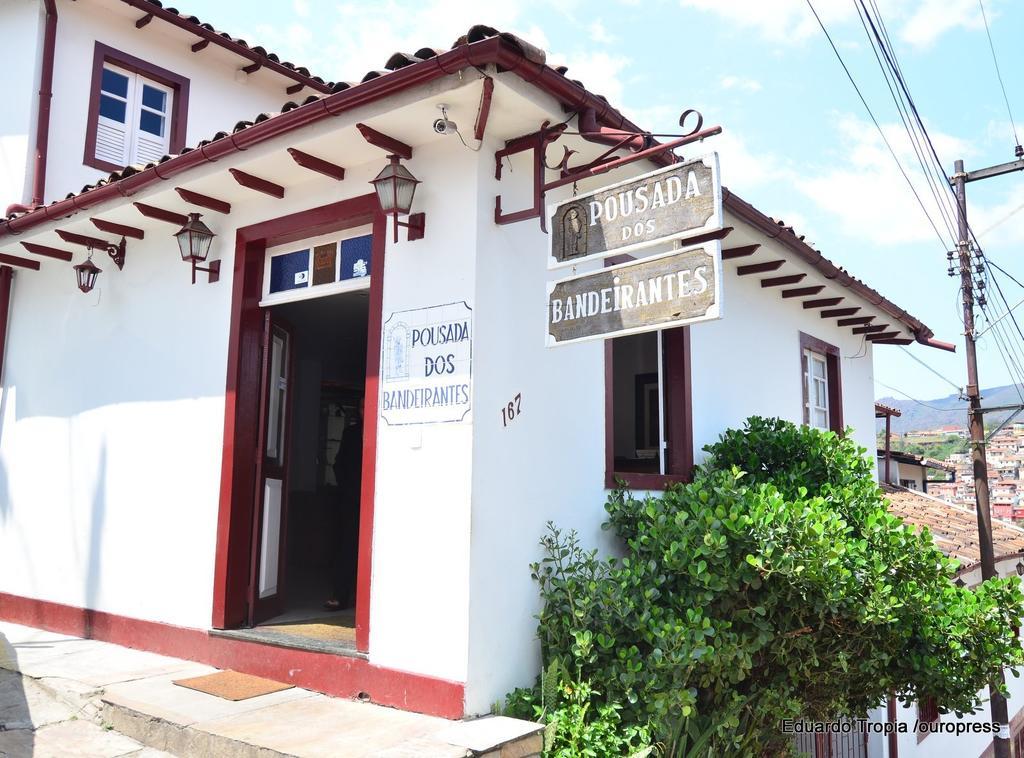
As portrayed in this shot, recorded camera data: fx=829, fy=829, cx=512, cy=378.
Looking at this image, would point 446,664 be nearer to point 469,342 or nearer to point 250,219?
point 469,342

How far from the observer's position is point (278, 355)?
6535 mm

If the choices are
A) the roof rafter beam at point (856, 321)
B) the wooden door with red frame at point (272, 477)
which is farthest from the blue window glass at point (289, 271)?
the roof rafter beam at point (856, 321)

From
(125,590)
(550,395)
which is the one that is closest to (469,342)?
(550,395)

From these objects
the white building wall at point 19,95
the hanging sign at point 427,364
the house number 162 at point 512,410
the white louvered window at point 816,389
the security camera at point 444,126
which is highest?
the white building wall at point 19,95

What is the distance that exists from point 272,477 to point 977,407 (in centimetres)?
1073

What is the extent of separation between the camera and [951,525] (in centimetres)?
1271

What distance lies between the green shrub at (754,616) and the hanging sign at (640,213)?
5.84ft

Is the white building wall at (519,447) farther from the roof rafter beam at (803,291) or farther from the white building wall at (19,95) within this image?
the white building wall at (19,95)

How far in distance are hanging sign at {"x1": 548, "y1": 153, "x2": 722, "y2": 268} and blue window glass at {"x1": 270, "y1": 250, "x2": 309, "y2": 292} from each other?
7.52 ft

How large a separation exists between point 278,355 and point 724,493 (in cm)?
355

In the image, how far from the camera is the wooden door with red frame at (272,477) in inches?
241

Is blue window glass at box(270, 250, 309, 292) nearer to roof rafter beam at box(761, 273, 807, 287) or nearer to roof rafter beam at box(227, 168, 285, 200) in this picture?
roof rafter beam at box(227, 168, 285, 200)

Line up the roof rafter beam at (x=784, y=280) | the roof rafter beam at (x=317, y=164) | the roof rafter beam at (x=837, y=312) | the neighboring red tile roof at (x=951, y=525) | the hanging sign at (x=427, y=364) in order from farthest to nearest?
1. the neighboring red tile roof at (x=951, y=525)
2. the roof rafter beam at (x=837, y=312)
3. the roof rafter beam at (x=784, y=280)
4. the roof rafter beam at (x=317, y=164)
5. the hanging sign at (x=427, y=364)

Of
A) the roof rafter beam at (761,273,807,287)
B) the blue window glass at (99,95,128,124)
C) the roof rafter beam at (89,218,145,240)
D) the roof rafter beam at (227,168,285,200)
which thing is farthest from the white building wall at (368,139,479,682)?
the blue window glass at (99,95,128,124)
